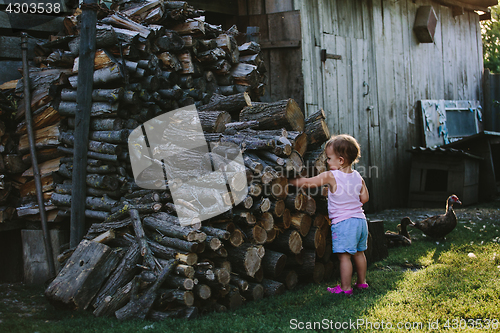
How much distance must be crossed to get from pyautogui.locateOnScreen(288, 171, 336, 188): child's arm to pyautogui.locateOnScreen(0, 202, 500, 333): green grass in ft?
3.42

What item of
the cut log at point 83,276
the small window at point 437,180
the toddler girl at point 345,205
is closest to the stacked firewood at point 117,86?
the cut log at point 83,276

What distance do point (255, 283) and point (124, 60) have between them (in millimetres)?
2925

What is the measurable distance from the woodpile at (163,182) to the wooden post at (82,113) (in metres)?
0.10

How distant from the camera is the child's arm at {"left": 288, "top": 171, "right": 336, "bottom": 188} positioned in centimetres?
404

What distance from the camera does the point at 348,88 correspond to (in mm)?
8219

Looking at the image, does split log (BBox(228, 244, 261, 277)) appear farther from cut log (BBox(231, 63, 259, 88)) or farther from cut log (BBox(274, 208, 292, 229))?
cut log (BBox(231, 63, 259, 88))

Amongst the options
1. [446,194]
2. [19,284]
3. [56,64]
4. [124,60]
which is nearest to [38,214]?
[19,284]

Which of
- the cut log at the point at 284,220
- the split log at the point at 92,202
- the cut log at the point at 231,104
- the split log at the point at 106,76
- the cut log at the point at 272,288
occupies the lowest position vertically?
the cut log at the point at 272,288

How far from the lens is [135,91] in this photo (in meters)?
4.84

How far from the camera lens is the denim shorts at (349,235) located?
12.9ft

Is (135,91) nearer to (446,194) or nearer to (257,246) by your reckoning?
(257,246)

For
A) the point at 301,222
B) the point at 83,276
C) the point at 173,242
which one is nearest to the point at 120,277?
the point at 83,276

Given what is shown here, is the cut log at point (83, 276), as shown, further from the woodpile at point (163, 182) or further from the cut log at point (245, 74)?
the cut log at point (245, 74)

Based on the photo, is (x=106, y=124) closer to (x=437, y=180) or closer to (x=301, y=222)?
(x=301, y=222)
